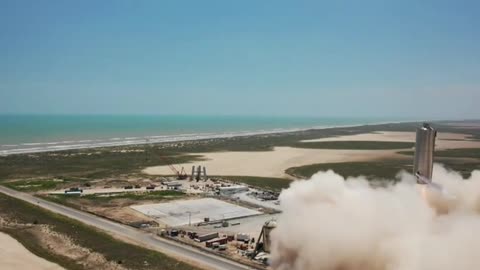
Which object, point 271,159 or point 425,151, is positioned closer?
point 425,151

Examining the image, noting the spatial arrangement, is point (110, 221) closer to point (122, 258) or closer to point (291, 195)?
point (122, 258)

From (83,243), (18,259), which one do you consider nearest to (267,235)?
(83,243)

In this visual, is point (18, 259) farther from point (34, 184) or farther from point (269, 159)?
point (269, 159)

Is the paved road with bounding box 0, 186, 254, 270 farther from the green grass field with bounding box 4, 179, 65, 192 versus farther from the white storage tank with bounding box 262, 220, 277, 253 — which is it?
the green grass field with bounding box 4, 179, 65, 192

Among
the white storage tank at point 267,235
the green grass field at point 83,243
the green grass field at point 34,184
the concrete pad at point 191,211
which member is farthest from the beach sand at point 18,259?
the green grass field at point 34,184

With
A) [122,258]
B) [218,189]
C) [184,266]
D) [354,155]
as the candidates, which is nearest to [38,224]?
[122,258]

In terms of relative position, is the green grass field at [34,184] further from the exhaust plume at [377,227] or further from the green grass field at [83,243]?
the exhaust plume at [377,227]
